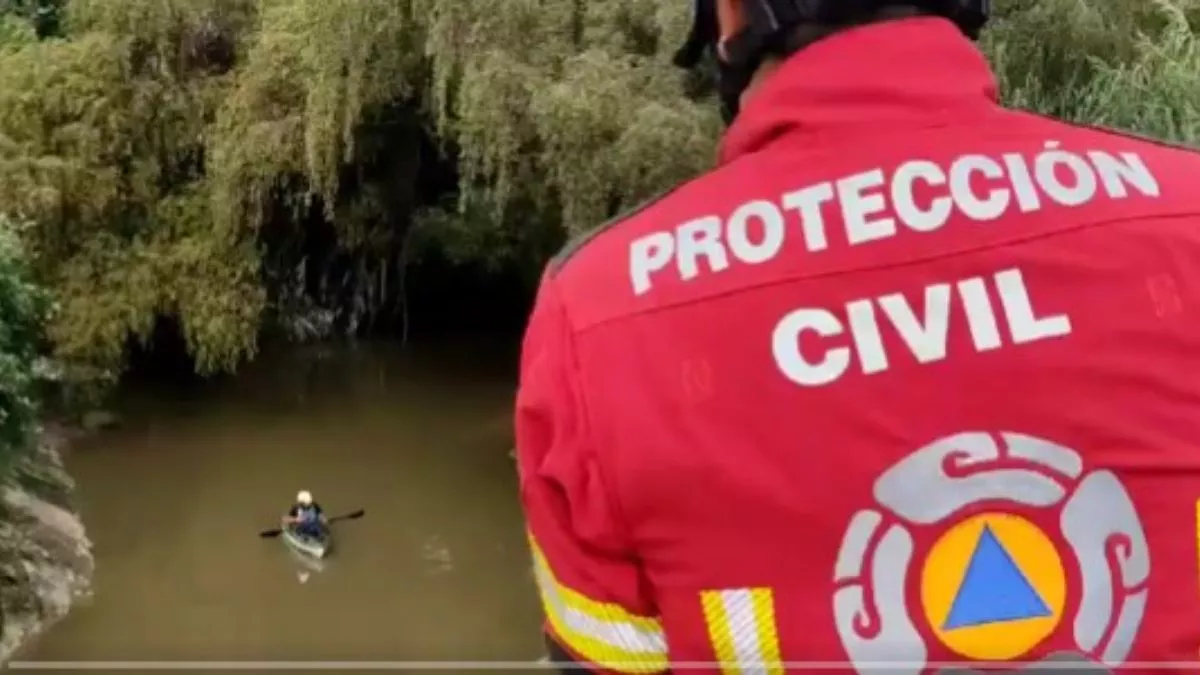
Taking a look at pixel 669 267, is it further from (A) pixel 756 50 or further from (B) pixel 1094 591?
(B) pixel 1094 591

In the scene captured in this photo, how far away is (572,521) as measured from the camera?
792 millimetres

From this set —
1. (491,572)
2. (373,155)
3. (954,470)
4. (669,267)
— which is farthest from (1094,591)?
(373,155)

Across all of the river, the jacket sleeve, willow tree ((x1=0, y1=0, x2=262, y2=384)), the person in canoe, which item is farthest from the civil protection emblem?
willow tree ((x1=0, y1=0, x2=262, y2=384))

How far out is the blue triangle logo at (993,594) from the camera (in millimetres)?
762

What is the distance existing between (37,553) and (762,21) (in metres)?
7.01

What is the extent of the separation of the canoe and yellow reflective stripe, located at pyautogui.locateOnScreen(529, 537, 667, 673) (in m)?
6.57

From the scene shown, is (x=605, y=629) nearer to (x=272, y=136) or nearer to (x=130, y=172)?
(x=272, y=136)

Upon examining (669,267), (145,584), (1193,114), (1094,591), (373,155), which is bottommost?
(145,584)

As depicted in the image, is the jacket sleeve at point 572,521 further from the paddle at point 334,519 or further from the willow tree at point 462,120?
the paddle at point 334,519

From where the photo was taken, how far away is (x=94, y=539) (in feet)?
25.1

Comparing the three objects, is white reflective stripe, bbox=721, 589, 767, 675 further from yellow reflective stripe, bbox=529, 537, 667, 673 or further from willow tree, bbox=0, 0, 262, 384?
willow tree, bbox=0, 0, 262, 384

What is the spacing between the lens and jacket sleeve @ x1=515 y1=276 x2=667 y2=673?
2.55 ft

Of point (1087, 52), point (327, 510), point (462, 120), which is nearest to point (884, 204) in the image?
point (1087, 52)

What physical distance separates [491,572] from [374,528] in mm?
744
